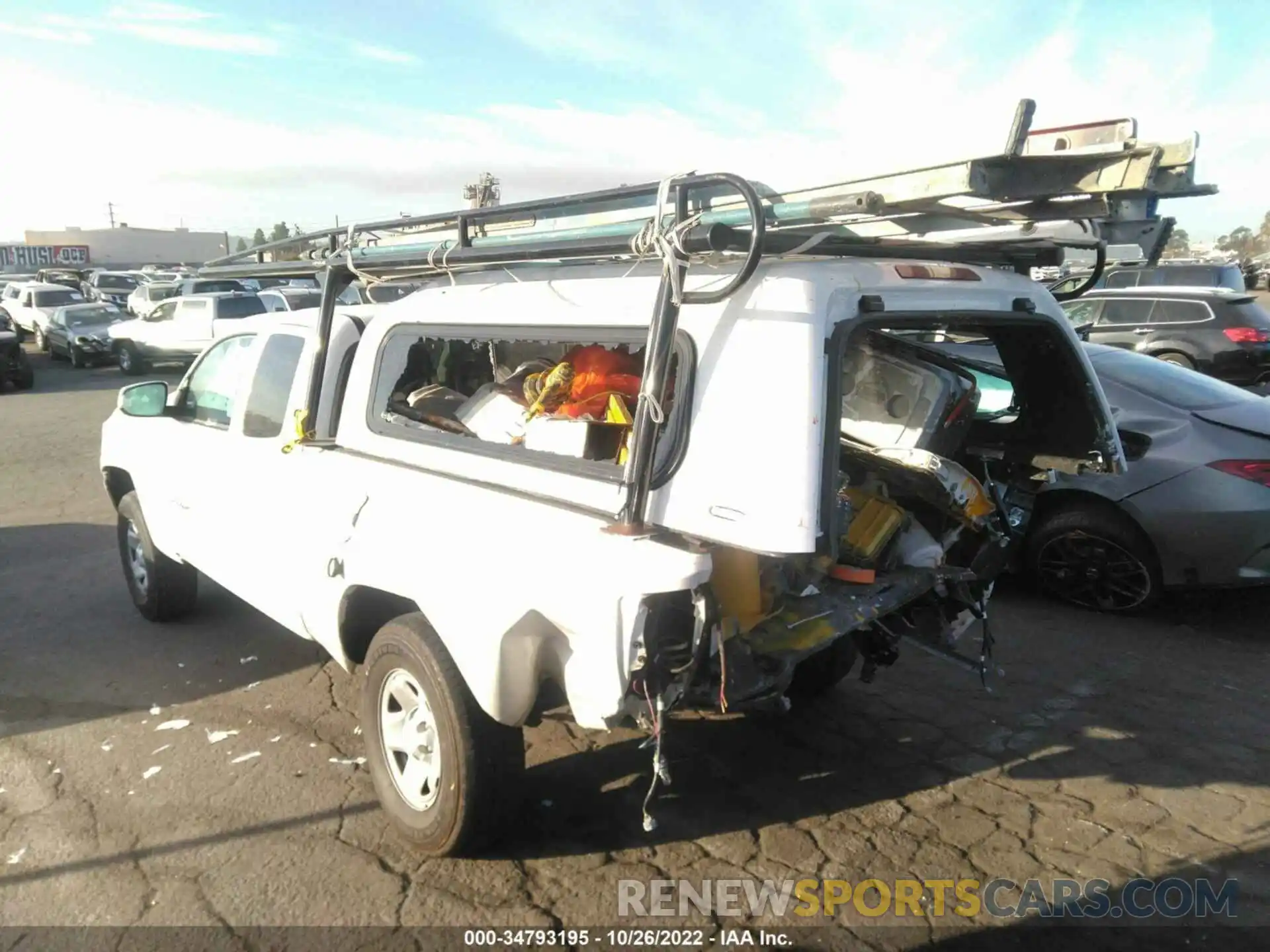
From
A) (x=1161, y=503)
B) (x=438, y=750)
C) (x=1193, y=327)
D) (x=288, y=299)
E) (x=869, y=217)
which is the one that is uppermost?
(x=869, y=217)

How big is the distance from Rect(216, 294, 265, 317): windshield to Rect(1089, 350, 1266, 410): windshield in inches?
678

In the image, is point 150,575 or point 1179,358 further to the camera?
point 1179,358

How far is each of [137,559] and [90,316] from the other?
20237 mm

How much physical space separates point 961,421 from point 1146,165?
1373mm

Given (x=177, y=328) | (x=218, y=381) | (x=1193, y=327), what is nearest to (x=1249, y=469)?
(x=218, y=381)

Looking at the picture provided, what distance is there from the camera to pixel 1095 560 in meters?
5.50

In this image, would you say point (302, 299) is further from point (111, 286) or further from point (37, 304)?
point (111, 286)

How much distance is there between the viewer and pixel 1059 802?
3668mm

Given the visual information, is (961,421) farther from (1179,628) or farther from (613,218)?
(1179,628)

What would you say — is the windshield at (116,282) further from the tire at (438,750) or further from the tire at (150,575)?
the tire at (438,750)

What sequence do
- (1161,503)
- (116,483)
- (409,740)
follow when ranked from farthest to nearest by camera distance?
(116,483)
(1161,503)
(409,740)

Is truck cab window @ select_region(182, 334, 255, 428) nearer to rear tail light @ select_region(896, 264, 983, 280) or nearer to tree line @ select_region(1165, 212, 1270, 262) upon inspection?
rear tail light @ select_region(896, 264, 983, 280)

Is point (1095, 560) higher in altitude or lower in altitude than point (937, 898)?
higher

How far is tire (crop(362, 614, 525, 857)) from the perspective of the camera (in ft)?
9.92
